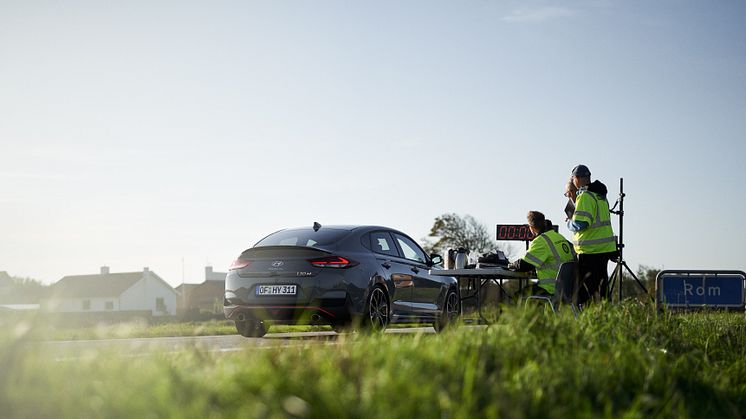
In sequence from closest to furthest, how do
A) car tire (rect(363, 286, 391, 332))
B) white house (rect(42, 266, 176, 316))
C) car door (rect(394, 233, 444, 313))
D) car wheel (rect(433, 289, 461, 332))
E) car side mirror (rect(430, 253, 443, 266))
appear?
car tire (rect(363, 286, 391, 332)), car door (rect(394, 233, 444, 313)), car wheel (rect(433, 289, 461, 332)), car side mirror (rect(430, 253, 443, 266)), white house (rect(42, 266, 176, 316))

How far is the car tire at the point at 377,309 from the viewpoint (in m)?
11.4

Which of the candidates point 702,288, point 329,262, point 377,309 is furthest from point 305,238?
point 702,288

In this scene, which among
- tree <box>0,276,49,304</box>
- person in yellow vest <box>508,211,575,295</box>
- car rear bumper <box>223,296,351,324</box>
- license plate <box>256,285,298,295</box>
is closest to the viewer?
person in yellow vest <box>508,211,575,295</box>

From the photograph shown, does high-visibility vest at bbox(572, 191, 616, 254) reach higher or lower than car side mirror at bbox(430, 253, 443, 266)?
higher

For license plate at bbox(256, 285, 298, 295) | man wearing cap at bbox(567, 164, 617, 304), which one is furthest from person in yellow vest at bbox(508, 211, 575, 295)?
license plate at bbox(256, 285, 298, 295)

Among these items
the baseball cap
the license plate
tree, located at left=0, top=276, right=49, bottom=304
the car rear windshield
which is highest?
the baseball cap

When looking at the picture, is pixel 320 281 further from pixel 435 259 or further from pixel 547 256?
pixel 435 259

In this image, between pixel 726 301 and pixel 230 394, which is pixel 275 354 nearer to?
pixel 230 394

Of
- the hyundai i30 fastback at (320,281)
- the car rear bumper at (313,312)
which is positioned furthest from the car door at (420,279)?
the car rear bumper at (313,312)

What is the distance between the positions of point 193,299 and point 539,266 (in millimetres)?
104366

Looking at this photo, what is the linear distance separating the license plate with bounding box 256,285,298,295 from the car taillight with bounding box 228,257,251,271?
0.41 meters

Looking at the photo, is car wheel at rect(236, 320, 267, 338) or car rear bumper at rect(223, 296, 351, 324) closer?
car rear bumper at rect(223, 296, 351, 324)

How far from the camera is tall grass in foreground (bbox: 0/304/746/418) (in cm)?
425

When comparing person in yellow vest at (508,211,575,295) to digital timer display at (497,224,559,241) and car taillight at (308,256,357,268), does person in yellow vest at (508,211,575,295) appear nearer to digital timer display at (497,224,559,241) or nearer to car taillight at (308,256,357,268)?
car taillight at (308,256,357,268)
